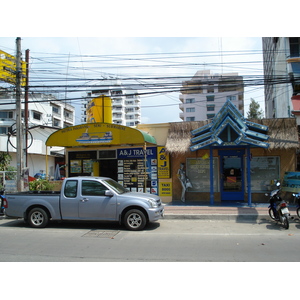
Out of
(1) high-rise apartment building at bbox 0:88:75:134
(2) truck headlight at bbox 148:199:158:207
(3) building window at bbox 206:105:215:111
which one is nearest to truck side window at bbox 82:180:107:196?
(2) truck headlight at bbox 148:199:158:207

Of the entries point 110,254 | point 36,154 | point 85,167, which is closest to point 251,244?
point 110,254

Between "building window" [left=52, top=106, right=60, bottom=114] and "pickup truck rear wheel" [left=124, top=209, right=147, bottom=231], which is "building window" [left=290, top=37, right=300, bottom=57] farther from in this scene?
"building window" [left=52, top=106, right=60, bottom=114]

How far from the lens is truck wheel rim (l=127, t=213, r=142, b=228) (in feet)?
28.6

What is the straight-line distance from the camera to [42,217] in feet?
30.8

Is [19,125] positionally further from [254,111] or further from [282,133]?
[254,111]

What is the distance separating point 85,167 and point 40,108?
3774cm

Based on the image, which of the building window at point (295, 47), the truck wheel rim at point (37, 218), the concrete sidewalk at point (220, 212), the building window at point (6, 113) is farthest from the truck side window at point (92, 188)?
the building window at point (6, 113)

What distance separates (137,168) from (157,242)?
7.57m

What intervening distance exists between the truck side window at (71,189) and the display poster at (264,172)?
8.58 m

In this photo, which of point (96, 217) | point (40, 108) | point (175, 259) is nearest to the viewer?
point (175, 259)

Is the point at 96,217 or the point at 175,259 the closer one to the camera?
the point at 175,259

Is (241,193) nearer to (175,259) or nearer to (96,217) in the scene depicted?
(96,217)

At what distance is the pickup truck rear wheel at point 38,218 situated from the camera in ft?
30.6

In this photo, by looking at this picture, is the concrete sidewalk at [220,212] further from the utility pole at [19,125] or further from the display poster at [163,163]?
the utility pole at [19,125]
